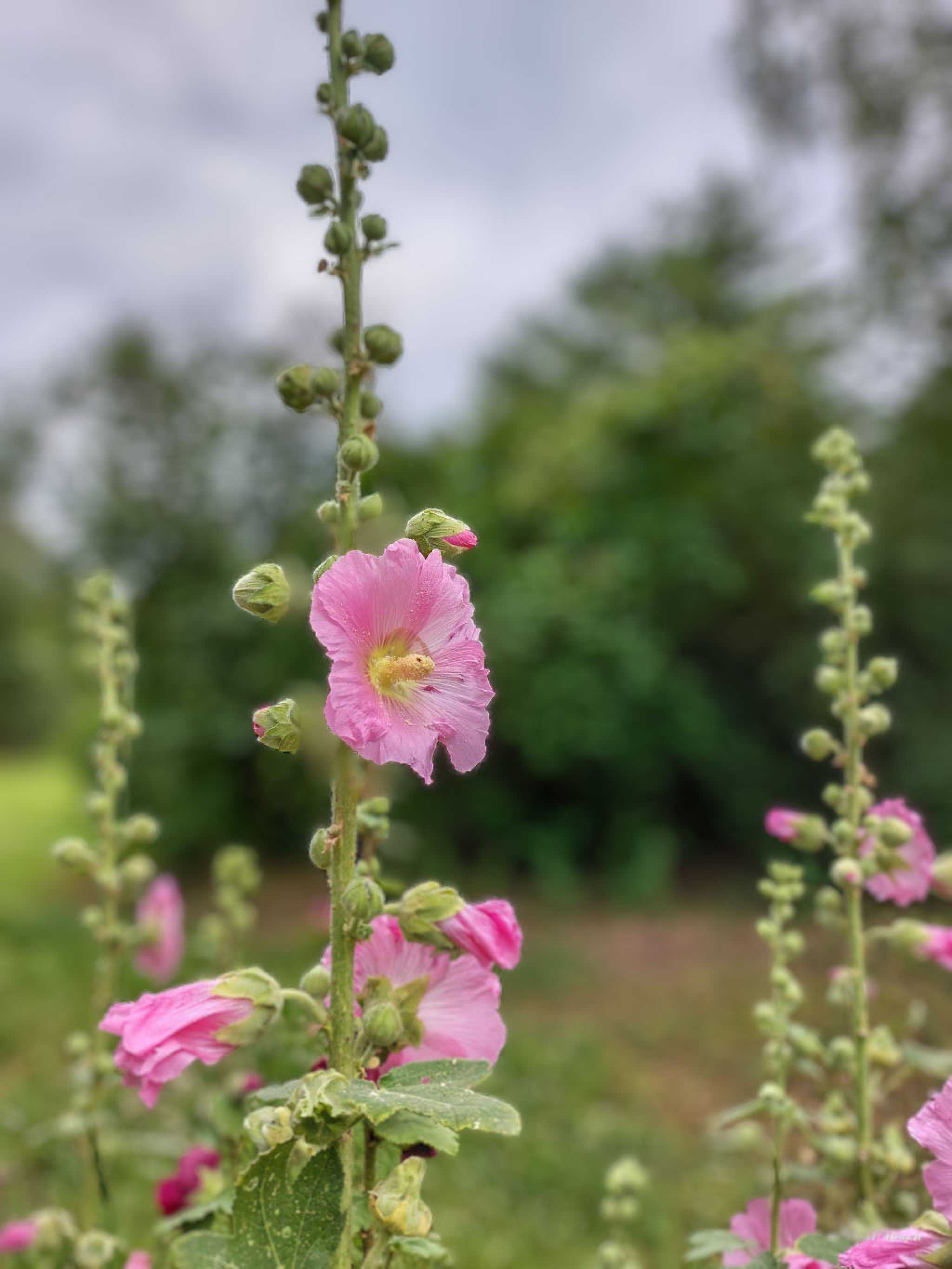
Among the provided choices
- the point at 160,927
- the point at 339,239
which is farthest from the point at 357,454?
the point at 160,927

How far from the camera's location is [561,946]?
5965mm

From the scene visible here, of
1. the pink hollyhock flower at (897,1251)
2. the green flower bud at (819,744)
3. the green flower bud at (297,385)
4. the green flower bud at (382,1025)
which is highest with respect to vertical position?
the green flower bud at (297,385)

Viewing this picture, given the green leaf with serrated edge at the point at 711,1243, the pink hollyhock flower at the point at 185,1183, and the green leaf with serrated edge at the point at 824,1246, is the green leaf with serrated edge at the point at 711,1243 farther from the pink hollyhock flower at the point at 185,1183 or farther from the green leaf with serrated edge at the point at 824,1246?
the pink hollyhock flower at the point at 185,1183

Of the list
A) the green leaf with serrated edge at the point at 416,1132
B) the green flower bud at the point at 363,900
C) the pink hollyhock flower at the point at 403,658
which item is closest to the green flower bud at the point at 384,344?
the pink hollyhock flower at the point at 403,658

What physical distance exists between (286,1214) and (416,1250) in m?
0.08

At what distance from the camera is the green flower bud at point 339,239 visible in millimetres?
611

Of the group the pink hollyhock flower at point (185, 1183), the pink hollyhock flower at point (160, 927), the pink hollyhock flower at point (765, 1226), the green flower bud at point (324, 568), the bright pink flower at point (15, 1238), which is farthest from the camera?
the pink hollyhock flower at point (160, 927)

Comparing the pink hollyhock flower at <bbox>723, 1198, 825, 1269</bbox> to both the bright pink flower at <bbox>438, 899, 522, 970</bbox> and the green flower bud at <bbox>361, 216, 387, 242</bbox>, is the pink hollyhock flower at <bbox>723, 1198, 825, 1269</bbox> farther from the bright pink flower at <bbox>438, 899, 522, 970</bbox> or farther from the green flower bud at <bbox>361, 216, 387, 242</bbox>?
the green flower bud at <bbox>361, 216, 387, 242</bbox>

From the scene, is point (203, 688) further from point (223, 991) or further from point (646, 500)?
point (223, 991)

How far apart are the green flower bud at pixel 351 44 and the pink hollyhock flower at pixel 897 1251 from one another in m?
0.71

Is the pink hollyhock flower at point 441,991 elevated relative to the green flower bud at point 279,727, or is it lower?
lower

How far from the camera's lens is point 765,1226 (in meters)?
0.72

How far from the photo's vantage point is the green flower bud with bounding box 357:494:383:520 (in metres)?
0.59

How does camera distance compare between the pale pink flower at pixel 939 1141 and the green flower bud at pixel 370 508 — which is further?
the green flower bud at pixel 370 508
